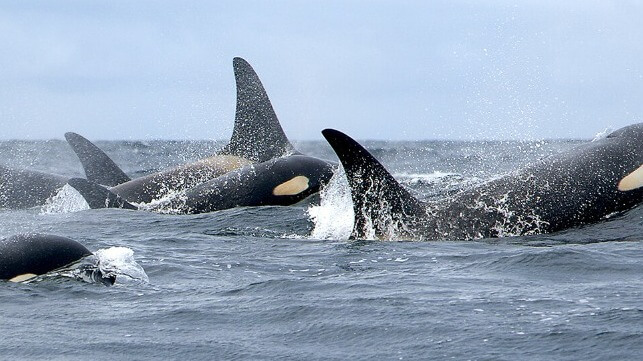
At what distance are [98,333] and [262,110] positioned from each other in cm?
1099

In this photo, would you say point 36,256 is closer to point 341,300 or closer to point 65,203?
point 341,300

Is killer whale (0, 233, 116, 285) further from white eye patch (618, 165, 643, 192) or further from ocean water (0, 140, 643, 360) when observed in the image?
white eye patch (618, 165, 643, 192)

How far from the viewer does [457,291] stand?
324 inches

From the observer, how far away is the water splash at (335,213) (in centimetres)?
1157

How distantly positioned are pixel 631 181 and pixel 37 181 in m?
10.4

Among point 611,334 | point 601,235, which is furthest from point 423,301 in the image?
point 601,235

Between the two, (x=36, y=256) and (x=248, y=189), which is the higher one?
(x=248, y=189)

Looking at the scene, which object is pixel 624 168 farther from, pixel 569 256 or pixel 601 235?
pixel 569 256

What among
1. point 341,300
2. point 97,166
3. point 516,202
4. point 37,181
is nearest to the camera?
point 341,300

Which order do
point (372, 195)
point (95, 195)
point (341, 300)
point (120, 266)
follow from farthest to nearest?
point (95, 195), point (372, 195), point (120, 266), point (341, 300)

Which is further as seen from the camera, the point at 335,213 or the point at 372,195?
the point at 335,213

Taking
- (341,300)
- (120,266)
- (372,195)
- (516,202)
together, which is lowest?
(341,300)

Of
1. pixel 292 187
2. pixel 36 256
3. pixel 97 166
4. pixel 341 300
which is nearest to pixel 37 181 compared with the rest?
pixel 97 166

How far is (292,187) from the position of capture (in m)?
14.6
